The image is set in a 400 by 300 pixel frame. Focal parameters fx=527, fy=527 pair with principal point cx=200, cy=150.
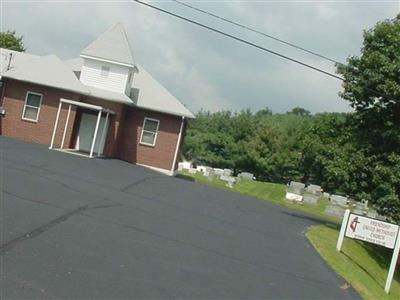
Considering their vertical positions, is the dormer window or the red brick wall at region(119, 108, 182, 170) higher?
the dormer window

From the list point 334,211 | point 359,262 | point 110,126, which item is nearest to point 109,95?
point 110,126

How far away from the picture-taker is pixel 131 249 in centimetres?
953

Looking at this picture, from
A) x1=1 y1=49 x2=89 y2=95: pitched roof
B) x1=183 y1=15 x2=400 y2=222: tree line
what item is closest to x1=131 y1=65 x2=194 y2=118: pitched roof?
x1=1 y1=49 x2=89 y2=95: pitched roof

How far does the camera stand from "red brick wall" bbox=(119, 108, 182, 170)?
30.6 m

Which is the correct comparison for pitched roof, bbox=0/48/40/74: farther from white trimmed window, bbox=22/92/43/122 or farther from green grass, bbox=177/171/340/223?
green grass, bbox=177/171/340/223

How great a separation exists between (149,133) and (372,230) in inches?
729

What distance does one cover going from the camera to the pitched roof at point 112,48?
30094mm

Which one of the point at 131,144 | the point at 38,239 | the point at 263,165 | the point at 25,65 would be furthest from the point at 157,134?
the point at 263,165

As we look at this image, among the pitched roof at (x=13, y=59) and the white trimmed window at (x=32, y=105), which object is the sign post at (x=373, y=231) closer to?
the white trimmed window at (x=32, y=105)

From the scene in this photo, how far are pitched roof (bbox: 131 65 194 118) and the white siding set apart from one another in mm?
1468

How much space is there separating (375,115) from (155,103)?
45.9 ft

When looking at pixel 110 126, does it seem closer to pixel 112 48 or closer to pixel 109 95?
pixel 109 95

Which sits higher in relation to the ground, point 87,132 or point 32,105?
point 32,105

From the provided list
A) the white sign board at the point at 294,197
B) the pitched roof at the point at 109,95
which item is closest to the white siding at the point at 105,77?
the pitched roof at the point at 109,95
